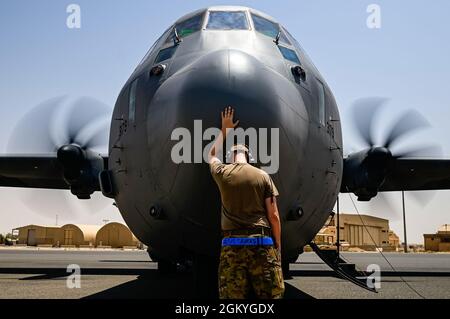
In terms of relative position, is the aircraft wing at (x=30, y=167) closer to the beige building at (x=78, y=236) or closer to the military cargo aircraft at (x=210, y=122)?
the military cargo aircraft at (x=210, y=122)

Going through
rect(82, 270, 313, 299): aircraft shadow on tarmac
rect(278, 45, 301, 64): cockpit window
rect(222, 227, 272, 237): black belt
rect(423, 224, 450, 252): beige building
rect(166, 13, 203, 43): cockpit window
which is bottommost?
rect(82, 270, 313, 299): aircraft shadow on tarmac

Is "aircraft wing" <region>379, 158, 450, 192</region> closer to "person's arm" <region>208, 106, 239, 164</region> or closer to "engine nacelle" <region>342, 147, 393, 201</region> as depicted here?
"engine nacelle" <region>342, 147, 393, 201</region>

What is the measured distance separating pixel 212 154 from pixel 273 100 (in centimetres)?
104

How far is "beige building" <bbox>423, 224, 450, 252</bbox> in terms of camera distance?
71125 mm

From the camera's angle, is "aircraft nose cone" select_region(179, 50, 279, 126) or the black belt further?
"aircraft nose cone" select_region(179, 50, 279, 126)

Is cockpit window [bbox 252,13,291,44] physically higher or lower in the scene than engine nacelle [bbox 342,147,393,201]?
higher

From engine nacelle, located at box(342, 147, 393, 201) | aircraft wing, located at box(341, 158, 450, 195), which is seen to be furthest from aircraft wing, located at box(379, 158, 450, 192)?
engine nacelle, located at box(342, 147, 393, 201)

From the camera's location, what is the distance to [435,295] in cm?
952

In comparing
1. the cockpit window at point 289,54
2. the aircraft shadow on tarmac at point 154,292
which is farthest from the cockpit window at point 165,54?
the aircraft shadow on tarmac at point 154,292

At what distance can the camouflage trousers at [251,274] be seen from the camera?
158 inches

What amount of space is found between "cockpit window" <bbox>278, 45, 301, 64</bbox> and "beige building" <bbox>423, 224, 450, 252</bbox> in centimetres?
7128

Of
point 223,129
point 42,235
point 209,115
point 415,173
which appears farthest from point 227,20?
point 42,235

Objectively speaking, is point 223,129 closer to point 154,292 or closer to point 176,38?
point 176,38
